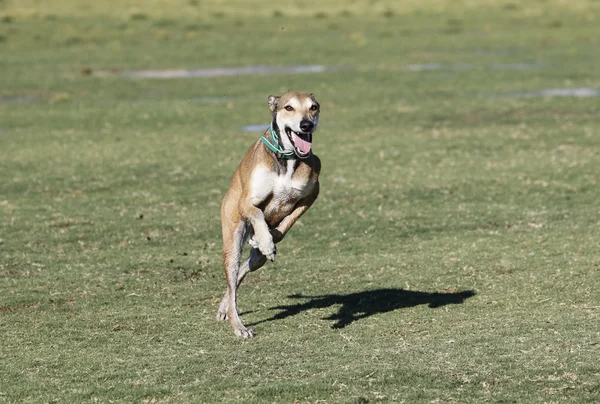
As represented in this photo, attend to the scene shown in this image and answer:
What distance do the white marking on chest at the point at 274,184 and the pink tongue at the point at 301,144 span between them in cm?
23

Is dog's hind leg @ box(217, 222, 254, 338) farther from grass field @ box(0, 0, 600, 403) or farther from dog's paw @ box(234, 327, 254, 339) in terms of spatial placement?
grass field @ box(0, 0, 600, 403)

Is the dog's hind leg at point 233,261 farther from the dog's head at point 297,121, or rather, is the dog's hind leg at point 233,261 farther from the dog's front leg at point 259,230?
the dog's head at point 297,121

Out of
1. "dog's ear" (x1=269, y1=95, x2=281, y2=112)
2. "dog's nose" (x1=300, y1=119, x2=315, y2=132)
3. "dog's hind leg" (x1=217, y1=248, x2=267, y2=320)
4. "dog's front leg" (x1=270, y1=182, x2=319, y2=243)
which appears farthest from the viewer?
"dog's hind leg" (x1=217, y1=248, x2=267, y2=320)

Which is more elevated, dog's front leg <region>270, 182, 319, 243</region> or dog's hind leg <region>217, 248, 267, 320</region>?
dog's front leg <region>270, 182, 319, 243</region>

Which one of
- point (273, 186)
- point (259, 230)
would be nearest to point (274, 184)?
point (273, 186)

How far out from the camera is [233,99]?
3041cm

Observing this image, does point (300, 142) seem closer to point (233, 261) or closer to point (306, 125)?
point (306, 125)

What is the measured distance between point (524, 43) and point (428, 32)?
7.09 meters

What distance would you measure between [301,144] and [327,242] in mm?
5151

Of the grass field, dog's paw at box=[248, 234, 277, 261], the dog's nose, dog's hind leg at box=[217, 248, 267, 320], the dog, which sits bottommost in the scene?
the grass field

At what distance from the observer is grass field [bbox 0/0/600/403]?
8.99m

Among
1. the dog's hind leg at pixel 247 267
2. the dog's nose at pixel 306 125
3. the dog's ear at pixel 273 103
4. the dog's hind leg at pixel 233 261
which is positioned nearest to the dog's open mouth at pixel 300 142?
the dog's nose at pixel 306 125

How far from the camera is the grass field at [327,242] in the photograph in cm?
899

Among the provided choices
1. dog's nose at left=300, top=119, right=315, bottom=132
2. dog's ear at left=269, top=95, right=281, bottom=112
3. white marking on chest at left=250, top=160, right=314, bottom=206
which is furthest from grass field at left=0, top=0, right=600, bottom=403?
dog's ear at left=269, top=95, right=281, bottom=112
